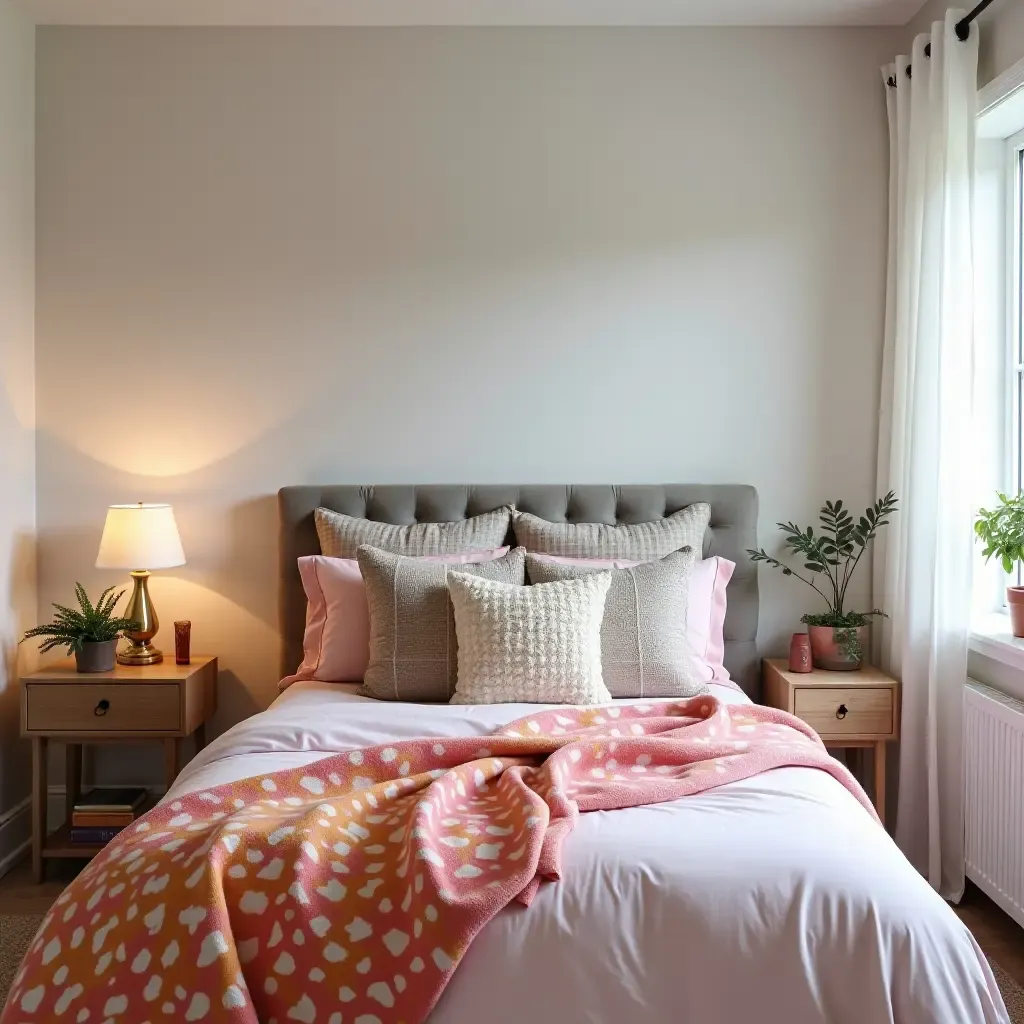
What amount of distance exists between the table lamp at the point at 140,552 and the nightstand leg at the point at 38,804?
0.39 meters

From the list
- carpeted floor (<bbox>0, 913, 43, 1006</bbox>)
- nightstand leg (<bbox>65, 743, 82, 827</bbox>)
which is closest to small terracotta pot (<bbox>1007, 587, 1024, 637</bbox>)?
carpeted floor (<bbox>0, 913, 43, 1006</bbox>)

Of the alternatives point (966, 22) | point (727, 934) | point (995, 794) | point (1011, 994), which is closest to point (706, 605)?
point (995, 794)

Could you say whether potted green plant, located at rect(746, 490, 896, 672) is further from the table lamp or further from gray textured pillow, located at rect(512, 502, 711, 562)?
the table lamp

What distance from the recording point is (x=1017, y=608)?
3010 mm

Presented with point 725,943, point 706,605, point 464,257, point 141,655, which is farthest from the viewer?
point 464,257

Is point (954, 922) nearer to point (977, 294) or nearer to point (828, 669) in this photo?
point (828, 669)

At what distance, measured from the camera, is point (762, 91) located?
3691 millimetres

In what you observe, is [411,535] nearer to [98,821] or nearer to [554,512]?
[554,512]

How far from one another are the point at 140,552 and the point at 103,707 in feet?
1.73

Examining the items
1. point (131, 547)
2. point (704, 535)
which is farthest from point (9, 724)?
point (704, 535)

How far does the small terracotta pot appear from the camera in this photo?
3.00 metres

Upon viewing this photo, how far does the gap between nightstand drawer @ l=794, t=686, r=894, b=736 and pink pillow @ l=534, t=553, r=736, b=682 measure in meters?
0.28

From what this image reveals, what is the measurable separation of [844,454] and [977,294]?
0.71 m

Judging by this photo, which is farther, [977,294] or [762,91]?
[762,91]
